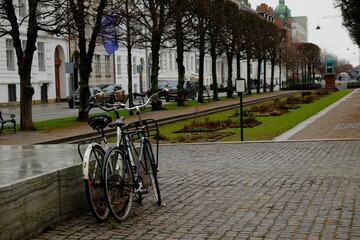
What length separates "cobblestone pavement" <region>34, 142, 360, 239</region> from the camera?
20.8ft

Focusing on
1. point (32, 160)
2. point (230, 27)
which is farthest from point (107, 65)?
point (32, 160)

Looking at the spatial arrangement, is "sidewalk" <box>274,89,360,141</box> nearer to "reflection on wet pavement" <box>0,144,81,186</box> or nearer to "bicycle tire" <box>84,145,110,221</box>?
"reflection on wet pavement" <box>0,144,81,186</box>

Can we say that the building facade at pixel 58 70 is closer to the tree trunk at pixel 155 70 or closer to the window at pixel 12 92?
the window at pixel 12 92

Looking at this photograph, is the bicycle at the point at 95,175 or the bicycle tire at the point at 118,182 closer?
the bicycle at the point at 95,175

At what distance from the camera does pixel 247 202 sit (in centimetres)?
792

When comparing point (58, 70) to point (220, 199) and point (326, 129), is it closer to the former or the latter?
point (326, 129)

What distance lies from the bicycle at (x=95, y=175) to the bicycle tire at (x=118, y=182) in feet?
0.29

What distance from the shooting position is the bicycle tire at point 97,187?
648 centimetres

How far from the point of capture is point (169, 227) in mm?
6617

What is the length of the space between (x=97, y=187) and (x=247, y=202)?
7.09 ft

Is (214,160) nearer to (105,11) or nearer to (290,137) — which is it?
(290,137)

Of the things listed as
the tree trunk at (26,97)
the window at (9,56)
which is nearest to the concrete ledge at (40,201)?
the tree trunk at (26,97)

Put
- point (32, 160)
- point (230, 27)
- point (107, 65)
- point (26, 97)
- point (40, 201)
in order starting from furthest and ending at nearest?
point (107, 65), point (230, 27), point (26, 97), point (32, 160), point (40, 201)

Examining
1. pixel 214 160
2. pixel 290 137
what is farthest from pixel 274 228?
pixel 290 137
